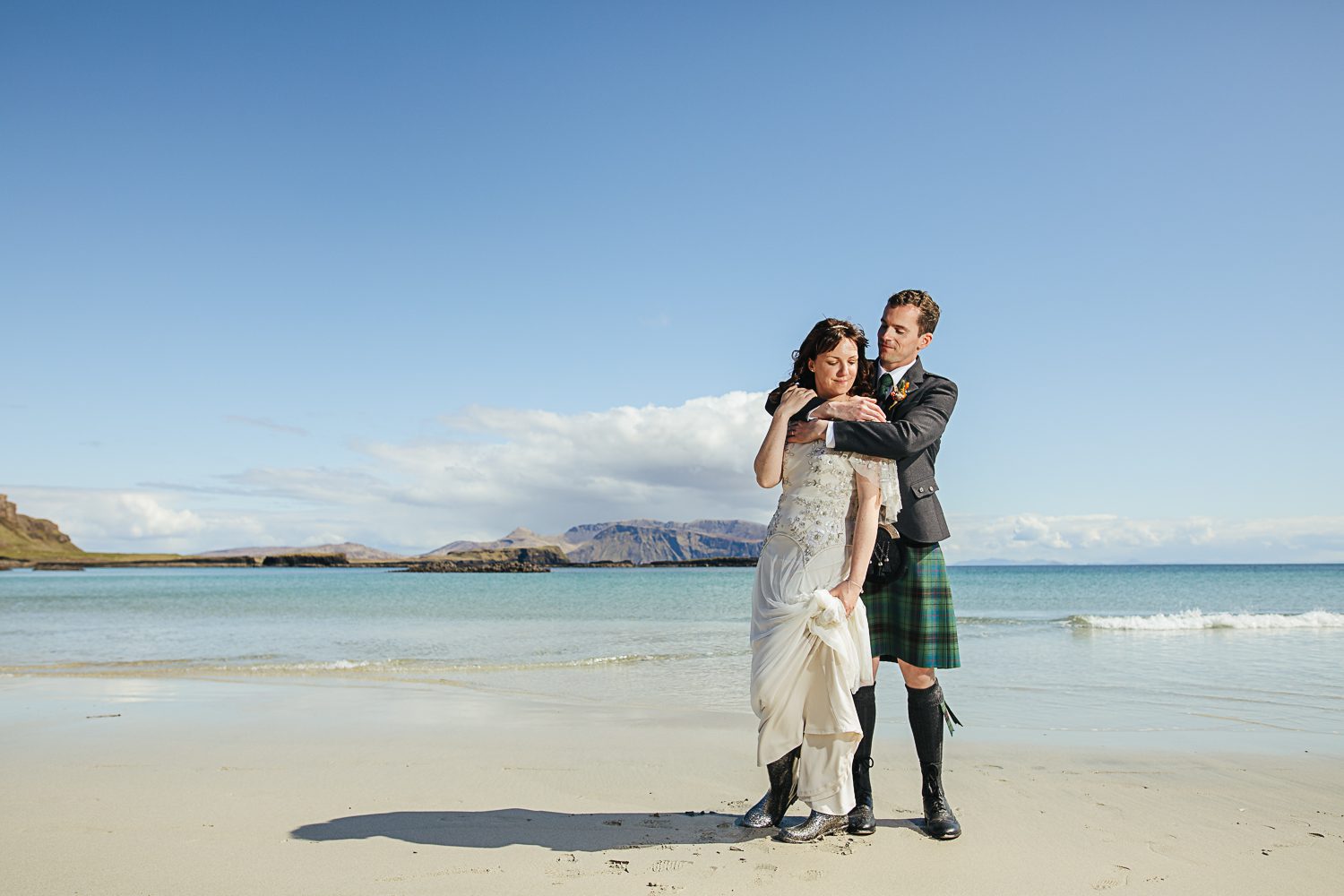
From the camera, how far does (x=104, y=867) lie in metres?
3.20

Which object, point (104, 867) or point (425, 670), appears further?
point (425, 670)

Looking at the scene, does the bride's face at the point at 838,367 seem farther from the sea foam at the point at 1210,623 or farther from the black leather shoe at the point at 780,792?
the sea foam at the point at 1210,623

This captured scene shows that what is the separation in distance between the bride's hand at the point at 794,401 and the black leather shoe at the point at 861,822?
1.65m

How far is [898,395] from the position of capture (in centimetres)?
361

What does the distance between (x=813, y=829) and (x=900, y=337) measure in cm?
202

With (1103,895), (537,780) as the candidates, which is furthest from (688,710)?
(1103,895)

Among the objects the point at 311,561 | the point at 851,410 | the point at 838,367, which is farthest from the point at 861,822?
the point at 311,561

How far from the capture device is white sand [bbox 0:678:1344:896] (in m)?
3.12

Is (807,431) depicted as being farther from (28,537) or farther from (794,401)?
(28,537)

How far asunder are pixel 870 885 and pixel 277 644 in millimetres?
13244

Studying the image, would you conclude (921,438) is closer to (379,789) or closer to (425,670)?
(379,789)

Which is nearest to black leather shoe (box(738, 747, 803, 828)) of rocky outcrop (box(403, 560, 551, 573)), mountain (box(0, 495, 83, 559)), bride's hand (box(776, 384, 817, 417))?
bride's hand (box(776, 384, 817, 417))

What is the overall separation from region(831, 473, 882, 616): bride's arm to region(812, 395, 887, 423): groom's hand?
23cm

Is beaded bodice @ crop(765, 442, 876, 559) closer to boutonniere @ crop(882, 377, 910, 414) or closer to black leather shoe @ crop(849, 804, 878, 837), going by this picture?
boutonniere @ crop(882, 377, 910, 414)
